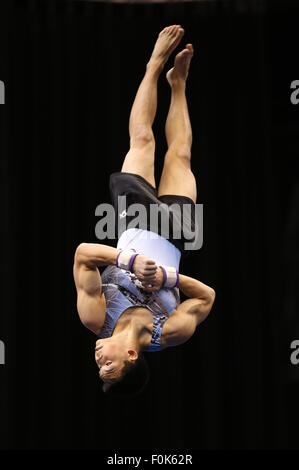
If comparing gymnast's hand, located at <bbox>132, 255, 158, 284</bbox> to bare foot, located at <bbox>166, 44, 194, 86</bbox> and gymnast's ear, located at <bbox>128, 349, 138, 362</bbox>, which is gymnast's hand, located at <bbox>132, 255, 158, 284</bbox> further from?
bare foot, located at <bbox>166, 44, 194, 86</bbox>

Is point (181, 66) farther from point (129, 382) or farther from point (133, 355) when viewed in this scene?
point (129, 382)

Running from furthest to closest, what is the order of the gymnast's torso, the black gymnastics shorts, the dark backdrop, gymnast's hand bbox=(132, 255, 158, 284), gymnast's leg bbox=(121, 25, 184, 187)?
the dark backdrop
gymnast's leg bbox=(121, 25, 184, 187)
the black gymnastics shorts
the gymnast's torso
gymnast's hand bbox=(132, 255, 158, 284)

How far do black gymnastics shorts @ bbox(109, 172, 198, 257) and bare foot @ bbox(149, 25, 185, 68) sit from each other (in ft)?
1.90

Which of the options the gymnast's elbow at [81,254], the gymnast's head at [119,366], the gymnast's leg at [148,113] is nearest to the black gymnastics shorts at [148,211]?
the gymnast's leg at [148,113]

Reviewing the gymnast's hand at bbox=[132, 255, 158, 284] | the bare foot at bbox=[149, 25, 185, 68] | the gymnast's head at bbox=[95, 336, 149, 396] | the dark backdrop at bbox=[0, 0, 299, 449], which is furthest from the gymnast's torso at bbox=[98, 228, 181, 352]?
the dark backdrop at bbox=[0, 0, 299, 449]

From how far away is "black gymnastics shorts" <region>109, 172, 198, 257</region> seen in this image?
3084 millimetres

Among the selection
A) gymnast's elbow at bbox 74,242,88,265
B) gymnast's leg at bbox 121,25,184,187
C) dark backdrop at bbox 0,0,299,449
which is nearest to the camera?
gymnast's elbow at bbox 74,242,88,265

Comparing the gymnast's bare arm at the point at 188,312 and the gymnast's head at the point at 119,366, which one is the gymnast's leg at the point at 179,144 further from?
the gymnast's head at the point at 119,366

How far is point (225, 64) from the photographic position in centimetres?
426

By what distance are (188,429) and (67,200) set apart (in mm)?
1417

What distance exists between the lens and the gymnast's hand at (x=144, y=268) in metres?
2.72

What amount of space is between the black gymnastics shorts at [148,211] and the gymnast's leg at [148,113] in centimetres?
11

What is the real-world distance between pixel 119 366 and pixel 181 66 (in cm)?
146
